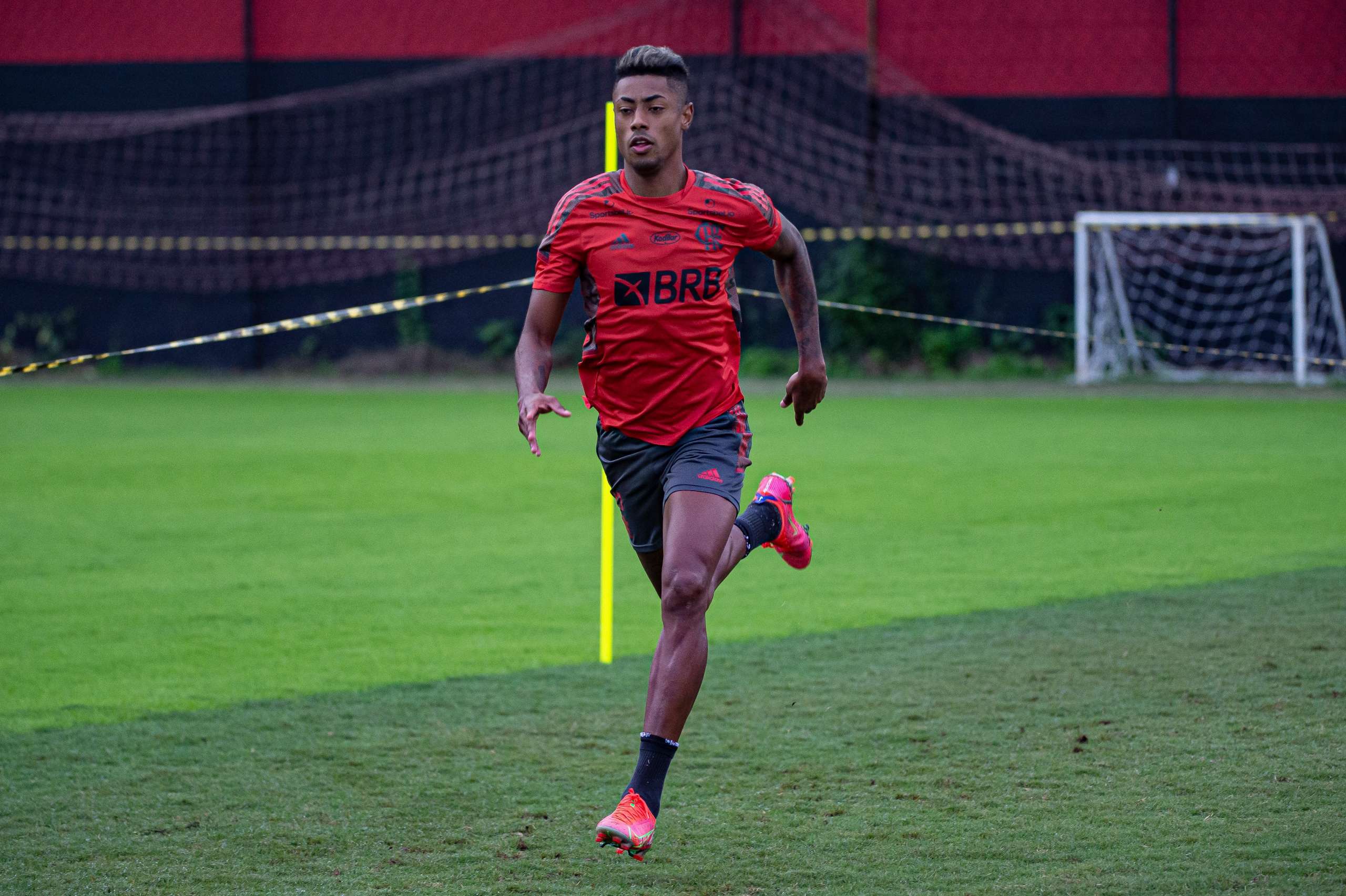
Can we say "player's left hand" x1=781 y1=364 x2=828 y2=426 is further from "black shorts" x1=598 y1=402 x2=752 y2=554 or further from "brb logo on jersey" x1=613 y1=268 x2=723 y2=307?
"brb logo on jersey" x1=613 y1=268 x2=723 y2=307

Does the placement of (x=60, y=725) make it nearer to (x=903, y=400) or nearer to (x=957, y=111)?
(x=903, y=400)

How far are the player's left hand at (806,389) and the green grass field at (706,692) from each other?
1.19 meters

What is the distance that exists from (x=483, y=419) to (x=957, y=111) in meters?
10.1

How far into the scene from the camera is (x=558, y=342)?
25.5m

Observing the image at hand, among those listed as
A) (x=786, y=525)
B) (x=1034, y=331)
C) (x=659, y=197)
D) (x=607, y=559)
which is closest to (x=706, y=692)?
(x=607, y=559)

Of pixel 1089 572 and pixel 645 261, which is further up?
pixel 645 261

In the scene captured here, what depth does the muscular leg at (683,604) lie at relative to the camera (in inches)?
173

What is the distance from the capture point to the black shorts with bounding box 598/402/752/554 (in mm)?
4602

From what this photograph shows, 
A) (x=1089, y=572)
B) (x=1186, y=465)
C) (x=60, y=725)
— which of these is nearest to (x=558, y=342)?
(x=1186, y=465)

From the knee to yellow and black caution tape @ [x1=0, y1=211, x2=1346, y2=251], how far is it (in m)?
19.6

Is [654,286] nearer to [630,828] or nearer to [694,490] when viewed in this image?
[694,490]

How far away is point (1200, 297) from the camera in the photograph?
23266 millimetres

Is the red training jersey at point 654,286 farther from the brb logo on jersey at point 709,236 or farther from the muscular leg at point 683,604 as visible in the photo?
the muscular leg at point 683,604

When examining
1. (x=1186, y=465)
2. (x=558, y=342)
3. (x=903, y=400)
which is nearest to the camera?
(x=1186, y=465)
